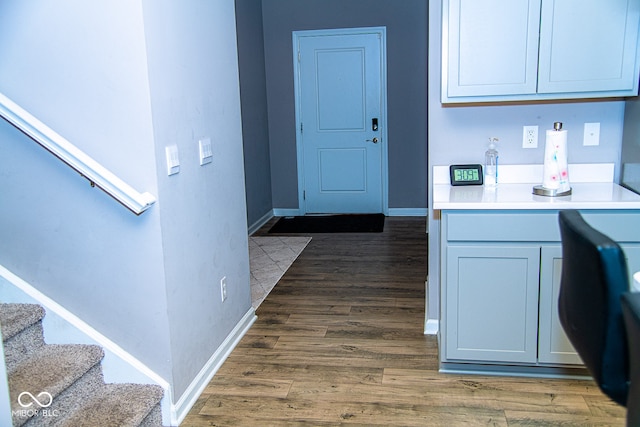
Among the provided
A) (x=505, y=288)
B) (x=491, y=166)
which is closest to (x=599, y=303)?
(x=505, y=288)

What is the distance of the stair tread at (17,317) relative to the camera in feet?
7.93

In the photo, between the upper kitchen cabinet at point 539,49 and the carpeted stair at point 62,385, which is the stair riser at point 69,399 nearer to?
the carpeted stair at point 62,385

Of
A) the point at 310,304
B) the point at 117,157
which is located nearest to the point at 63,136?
the point at 117,157

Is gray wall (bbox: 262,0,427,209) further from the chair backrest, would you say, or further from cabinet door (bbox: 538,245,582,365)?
the chair backrest

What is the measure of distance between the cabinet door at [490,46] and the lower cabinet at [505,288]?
0.67 metres

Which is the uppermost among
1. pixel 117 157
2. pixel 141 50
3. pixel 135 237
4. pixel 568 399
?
pixel 141 50

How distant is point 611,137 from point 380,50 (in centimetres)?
373

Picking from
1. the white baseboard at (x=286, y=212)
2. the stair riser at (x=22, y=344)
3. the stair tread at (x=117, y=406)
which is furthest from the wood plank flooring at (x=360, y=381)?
the white baseboard at (x=286, y=212)

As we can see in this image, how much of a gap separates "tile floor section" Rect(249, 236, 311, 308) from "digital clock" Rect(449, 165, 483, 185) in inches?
64.4

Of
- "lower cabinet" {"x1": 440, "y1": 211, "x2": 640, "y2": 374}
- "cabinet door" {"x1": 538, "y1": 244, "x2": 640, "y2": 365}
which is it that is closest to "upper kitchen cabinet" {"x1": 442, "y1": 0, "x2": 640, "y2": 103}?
"lower cabinet" {"x1": 440, "y1": 211, "x2": 640, "y2": 374}

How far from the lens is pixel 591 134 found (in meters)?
3.10

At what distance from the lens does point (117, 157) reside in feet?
7.91

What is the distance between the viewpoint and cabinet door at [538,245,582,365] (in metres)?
2.73

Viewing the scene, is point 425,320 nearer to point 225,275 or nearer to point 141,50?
point 225,275
